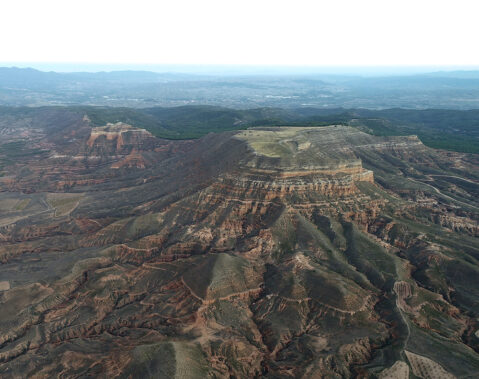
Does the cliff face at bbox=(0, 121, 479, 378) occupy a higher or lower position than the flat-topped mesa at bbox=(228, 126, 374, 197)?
lower

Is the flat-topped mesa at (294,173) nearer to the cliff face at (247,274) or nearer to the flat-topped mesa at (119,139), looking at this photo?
the cliff face at (247,274)

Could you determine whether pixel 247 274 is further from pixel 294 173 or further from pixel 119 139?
pixel 119 139

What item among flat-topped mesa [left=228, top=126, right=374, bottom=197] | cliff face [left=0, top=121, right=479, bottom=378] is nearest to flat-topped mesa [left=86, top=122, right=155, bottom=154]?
cliff face [left=0, top=121, right=479, bottom=378]

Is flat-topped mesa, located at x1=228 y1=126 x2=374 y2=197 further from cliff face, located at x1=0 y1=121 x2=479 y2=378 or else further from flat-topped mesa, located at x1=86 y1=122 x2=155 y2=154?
flat-topped mesa, located at x1=86 y1=122 x2=155 y2=154

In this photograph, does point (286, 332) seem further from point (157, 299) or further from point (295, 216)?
point (295, 216)

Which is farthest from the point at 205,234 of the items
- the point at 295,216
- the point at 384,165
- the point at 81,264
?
the point at 384,165

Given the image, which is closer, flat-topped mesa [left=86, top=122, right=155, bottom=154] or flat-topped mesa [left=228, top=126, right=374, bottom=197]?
flat-topped mesa [left=228, top=126, right=374, bottom=197]
